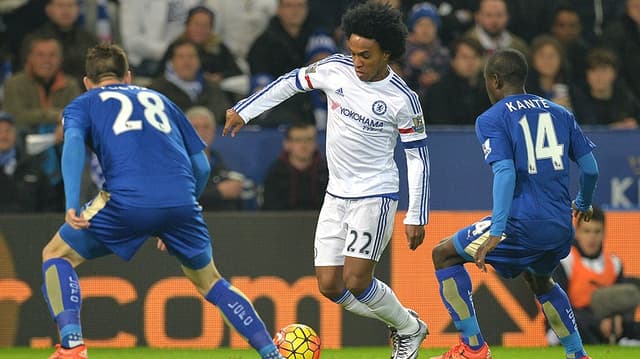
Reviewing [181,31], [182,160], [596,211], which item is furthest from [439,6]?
[182,160]

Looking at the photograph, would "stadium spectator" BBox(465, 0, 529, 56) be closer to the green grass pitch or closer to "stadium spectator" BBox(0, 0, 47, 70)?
the green grass pitch

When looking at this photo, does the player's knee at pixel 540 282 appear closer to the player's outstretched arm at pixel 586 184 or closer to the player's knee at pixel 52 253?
the player's outstretched arm at pixel 586 184

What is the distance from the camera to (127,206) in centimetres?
689

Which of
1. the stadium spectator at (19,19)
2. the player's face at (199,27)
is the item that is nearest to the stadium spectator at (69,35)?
the stadium spectator at (19,19)

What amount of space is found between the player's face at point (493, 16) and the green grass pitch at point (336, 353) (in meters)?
3.74

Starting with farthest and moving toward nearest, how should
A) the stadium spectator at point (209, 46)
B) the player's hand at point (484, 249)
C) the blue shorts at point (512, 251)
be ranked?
1. the stadium spectator at point (209, 46)
2. the blue shorts at point (512, 251)
3. the player's hand at point (484, 249)

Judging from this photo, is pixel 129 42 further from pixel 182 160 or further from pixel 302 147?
pixel 182 160

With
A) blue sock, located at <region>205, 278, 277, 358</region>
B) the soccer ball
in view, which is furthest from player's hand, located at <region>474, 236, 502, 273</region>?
blue sock, located at <region>205, 278, 277, 358</region>

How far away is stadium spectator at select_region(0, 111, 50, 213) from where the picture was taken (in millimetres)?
10430

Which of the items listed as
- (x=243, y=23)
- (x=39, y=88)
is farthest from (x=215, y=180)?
(x=243, y=23)

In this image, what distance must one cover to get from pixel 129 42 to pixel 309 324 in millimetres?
3912

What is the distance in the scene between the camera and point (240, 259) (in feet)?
32.9

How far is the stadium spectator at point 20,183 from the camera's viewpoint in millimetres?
10430

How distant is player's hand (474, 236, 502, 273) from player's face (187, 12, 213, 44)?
5268 mm
